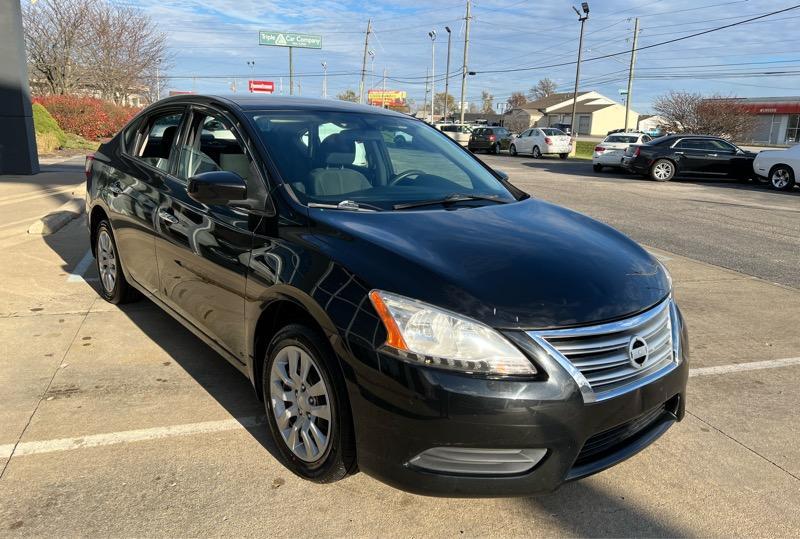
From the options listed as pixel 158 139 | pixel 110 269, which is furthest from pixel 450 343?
pixel 110 269

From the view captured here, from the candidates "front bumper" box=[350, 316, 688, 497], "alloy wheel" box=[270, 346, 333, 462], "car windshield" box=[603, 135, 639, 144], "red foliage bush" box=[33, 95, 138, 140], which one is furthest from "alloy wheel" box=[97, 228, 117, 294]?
"car windshield" box=[603, 135, 639, 144]

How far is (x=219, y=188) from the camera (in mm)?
2979

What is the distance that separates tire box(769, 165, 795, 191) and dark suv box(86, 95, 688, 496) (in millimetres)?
16143

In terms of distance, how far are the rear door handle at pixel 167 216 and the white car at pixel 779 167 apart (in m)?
17.5

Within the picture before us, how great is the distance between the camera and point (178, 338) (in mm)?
4523

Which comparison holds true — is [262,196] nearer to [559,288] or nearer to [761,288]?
[559,288]

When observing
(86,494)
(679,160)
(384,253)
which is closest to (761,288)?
(384,253)

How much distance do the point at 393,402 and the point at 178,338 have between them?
278 centimetres

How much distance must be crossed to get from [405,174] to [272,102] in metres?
0.97

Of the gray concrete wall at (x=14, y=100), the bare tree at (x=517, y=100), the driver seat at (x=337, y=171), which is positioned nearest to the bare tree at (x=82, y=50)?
the gray concrete wall at (x=14, y=100)

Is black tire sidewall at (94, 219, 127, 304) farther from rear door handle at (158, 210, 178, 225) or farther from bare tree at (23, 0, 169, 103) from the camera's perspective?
bare tree at (23, 0, 169, 103)

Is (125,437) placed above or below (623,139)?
below

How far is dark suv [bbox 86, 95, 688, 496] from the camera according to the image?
2.24 meters

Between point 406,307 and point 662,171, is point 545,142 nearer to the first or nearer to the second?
point 662,171
